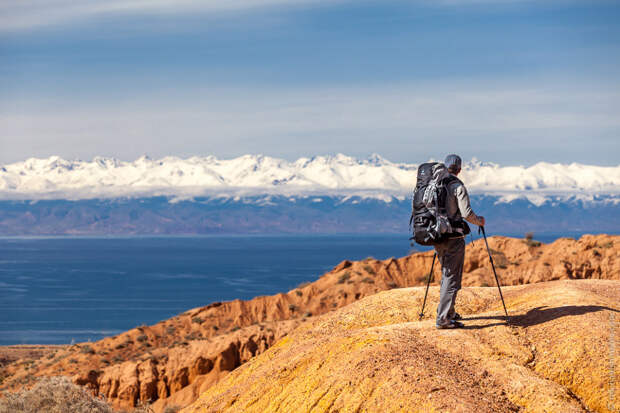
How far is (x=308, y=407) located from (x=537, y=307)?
171 inches

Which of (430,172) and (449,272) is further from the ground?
(430,172)

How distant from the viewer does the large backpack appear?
923 centimetres

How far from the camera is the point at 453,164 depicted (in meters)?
9.60

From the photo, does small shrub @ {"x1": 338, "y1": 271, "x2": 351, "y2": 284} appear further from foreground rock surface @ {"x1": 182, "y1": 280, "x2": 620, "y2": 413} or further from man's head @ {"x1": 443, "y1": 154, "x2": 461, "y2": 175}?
man's head @ {"x1": 443, "y1": 154, "x2": 461, "y2": 175}

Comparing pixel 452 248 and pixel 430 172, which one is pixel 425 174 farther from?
pixel 452 248

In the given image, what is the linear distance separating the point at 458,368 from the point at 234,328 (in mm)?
28667

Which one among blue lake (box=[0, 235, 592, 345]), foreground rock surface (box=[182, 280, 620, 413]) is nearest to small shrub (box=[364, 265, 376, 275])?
blue lake (box=[0, 235, 592, 345])

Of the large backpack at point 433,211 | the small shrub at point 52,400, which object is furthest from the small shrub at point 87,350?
the large backpack at point 433,211

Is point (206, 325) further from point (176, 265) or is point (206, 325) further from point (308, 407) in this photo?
point (176, 265)

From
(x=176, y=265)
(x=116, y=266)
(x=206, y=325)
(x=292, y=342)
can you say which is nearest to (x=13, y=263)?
(x=116, y=266)

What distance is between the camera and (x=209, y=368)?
28594mm

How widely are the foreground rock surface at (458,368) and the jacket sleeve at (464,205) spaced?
160 cm

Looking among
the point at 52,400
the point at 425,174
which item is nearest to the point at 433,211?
the point at 425,174

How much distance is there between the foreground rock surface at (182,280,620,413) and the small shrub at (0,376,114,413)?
2.53 meters
